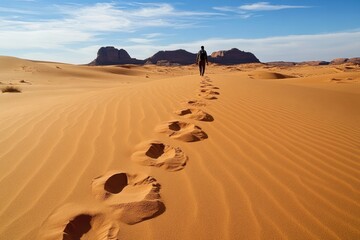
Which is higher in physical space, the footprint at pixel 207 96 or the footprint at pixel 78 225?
the footprint at pixel 78 225

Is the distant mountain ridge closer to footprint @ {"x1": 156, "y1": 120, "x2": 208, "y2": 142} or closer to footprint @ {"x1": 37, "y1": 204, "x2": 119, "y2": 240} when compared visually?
footprint @ {"x1": 156, "y1": 120, "x2": 208, "y2": 142}

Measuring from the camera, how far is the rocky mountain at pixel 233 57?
3472 inches

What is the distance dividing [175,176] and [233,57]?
301 feet

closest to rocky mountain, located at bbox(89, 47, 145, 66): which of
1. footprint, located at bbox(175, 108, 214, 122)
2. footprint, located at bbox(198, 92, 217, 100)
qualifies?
footprint, located at bbox(198, 92, 217, 100)

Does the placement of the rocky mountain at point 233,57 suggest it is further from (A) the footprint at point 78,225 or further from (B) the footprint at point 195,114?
(A) the footprint at point 78,225

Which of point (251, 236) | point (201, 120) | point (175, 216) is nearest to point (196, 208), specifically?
point (175, 216)

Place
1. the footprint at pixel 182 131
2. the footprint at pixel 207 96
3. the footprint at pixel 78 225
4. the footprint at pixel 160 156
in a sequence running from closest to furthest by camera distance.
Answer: the footprint at pixel 78 225, the footprint at pixel 160 156, the footprint at pixel 182 131, the footprint at pixel 207 96

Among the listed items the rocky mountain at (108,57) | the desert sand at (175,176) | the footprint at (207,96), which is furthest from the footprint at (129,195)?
the rocky mountain at (108,57)

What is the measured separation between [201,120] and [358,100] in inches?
200

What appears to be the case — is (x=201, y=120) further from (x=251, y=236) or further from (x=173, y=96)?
(x=251, y=236)

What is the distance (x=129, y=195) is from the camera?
2.15 m

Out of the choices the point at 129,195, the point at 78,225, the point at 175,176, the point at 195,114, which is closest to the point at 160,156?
the point at 175,176

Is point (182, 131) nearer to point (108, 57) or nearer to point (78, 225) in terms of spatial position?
point (78, 225)

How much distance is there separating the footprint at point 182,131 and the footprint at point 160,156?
346 mm
